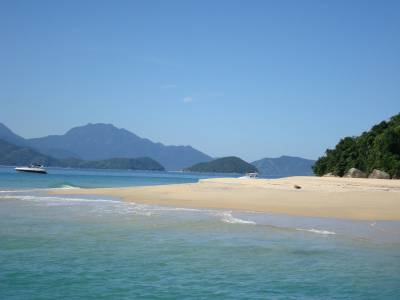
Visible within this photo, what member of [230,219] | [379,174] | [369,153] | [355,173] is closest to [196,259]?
[230,219]

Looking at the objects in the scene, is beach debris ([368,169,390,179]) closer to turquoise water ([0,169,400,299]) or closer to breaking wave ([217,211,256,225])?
breaking wave ([217,211,256,225])

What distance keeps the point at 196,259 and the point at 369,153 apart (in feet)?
264

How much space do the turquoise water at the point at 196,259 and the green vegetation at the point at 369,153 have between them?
59790mm

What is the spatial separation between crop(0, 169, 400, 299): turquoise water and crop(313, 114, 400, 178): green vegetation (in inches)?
2354

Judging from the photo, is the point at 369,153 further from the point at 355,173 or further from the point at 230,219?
the point at 230,219

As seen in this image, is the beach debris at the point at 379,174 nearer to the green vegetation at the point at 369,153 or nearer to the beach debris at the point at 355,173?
the green vegetation at the point at 369,153

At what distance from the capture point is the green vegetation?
7612cm

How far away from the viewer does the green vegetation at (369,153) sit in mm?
Result: 76125

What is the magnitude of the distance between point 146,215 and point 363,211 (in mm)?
11807

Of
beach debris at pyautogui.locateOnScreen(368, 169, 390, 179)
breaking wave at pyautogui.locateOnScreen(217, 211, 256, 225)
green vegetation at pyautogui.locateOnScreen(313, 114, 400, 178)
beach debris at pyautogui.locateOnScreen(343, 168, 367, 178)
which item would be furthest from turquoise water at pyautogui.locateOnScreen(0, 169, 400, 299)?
beach debris at pyautogui.locateOnScreen(343, 168, 367, 178)

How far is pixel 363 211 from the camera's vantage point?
82.6 feet

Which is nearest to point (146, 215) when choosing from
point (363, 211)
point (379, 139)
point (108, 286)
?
point (363, 211)

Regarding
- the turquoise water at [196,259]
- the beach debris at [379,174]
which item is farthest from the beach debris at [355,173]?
the turquoise water at [196,259]

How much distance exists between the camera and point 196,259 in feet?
42.5
